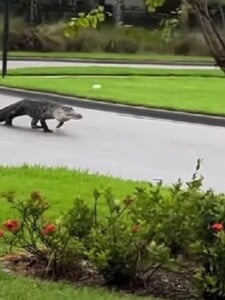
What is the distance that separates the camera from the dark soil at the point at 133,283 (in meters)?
6.62

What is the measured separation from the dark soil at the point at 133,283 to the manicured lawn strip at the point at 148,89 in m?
13.7

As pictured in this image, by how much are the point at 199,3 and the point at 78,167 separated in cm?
765

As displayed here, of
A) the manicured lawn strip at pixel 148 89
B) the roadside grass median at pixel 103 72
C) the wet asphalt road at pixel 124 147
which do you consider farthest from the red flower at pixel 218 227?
the roadside grass median at pixel 103 72

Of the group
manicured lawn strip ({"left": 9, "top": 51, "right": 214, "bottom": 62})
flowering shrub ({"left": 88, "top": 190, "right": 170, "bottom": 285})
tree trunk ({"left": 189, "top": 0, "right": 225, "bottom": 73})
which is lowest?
manicured lawn strip ({"left": 9, "top": 51, "right": 214, "bottom": 62})

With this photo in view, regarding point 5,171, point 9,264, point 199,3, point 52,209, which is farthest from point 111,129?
point 199,3

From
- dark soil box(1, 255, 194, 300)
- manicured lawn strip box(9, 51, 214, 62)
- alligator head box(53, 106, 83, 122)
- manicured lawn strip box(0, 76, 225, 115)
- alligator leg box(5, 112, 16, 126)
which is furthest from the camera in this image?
manicured lawn strip box(9, 51, 214, 62)

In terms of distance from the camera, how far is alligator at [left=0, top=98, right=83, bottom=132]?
17.8m

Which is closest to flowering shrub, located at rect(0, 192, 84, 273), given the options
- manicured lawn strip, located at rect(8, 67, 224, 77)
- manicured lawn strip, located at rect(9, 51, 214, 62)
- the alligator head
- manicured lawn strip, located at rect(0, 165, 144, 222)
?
manicured lawn strip, located at rect(0, 165, 144, 222)

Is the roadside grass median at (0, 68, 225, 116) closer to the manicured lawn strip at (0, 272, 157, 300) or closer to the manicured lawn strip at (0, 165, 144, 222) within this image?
the manicured lawn strip at (0, 165, 144, 222)

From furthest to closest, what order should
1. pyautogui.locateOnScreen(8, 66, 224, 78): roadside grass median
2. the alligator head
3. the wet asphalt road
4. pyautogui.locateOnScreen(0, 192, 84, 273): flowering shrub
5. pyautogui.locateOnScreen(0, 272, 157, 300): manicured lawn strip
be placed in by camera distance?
pyautogui.locateOnScreen(8, 66, 224, 78): roadside grass median < the alligator head < the wet asphalt road < pyautogui.locateOnScreen(0, 192, 84, 273): flowering shrub < pyautogui.locateOnScreen(0, 272, 157, 300): manicured lawn strip

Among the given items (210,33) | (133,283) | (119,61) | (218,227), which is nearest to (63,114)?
(133,283)

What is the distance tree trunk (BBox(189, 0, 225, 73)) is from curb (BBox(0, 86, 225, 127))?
13.9 metres

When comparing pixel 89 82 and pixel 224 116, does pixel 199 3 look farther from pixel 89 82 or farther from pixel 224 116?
pixel 89 82

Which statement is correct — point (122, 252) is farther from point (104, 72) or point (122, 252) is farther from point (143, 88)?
point (104, 72)
